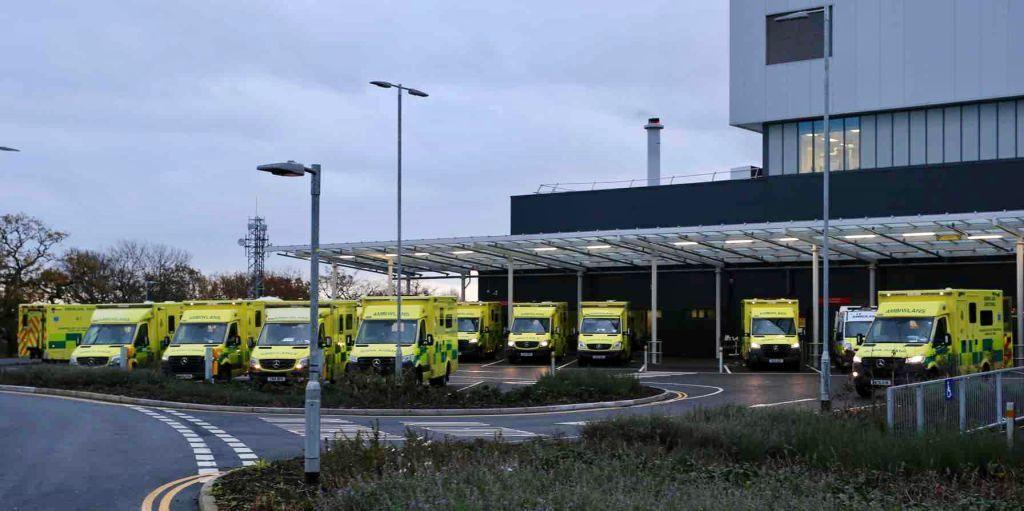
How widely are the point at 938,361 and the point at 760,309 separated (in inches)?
665

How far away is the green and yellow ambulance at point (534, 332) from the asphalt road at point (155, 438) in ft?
55.8

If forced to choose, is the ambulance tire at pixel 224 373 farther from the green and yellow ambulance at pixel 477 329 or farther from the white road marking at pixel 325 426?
the green and yellow ambulance at pixel 477 329

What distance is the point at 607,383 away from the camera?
2892 cm

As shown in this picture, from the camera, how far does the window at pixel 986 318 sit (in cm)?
3114

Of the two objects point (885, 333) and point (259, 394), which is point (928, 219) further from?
point (259, 394)

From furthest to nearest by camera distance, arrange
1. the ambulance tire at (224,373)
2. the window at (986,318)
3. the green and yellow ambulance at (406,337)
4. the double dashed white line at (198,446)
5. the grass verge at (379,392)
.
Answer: the ambulance tire at (224,373) → the green and yellow ambulance at (406,337) → the window at (986,318) → the grass verge at (379,392) → the double dashed white line at (198,446)

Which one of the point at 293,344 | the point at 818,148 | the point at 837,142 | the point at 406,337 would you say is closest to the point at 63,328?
the point at 293,344

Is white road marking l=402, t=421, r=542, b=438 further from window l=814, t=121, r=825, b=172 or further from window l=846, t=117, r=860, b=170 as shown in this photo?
window l=846, t=117, r=860, b=170

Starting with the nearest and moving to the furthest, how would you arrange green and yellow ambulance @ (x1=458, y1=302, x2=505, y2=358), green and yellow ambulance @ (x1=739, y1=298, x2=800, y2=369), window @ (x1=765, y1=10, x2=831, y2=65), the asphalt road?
the asphalt road < green and yellow ambulance @ (x1=739, y1=298, x2=800, y2=369) < green and yellow ambulance @ (x1=458, y1=302, x2=505, y2=358) < window @ (x1=765, y1=10, x2=831, y2=65)

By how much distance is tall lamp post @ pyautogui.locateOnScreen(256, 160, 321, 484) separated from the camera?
12.7 metres

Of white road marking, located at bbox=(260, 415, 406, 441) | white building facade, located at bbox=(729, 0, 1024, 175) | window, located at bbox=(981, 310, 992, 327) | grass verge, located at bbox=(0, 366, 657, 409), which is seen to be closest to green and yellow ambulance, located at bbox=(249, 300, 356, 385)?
grass verge, located at bbox=(0, 366, 657, 409)

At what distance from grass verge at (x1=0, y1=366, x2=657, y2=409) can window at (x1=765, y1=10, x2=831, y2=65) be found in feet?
106

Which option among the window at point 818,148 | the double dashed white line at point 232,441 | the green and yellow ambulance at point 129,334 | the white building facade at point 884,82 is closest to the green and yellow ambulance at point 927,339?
the double dashed white line at point 232,441

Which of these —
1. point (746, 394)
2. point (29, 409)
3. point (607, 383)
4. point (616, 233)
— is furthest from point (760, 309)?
point (29, 409)
